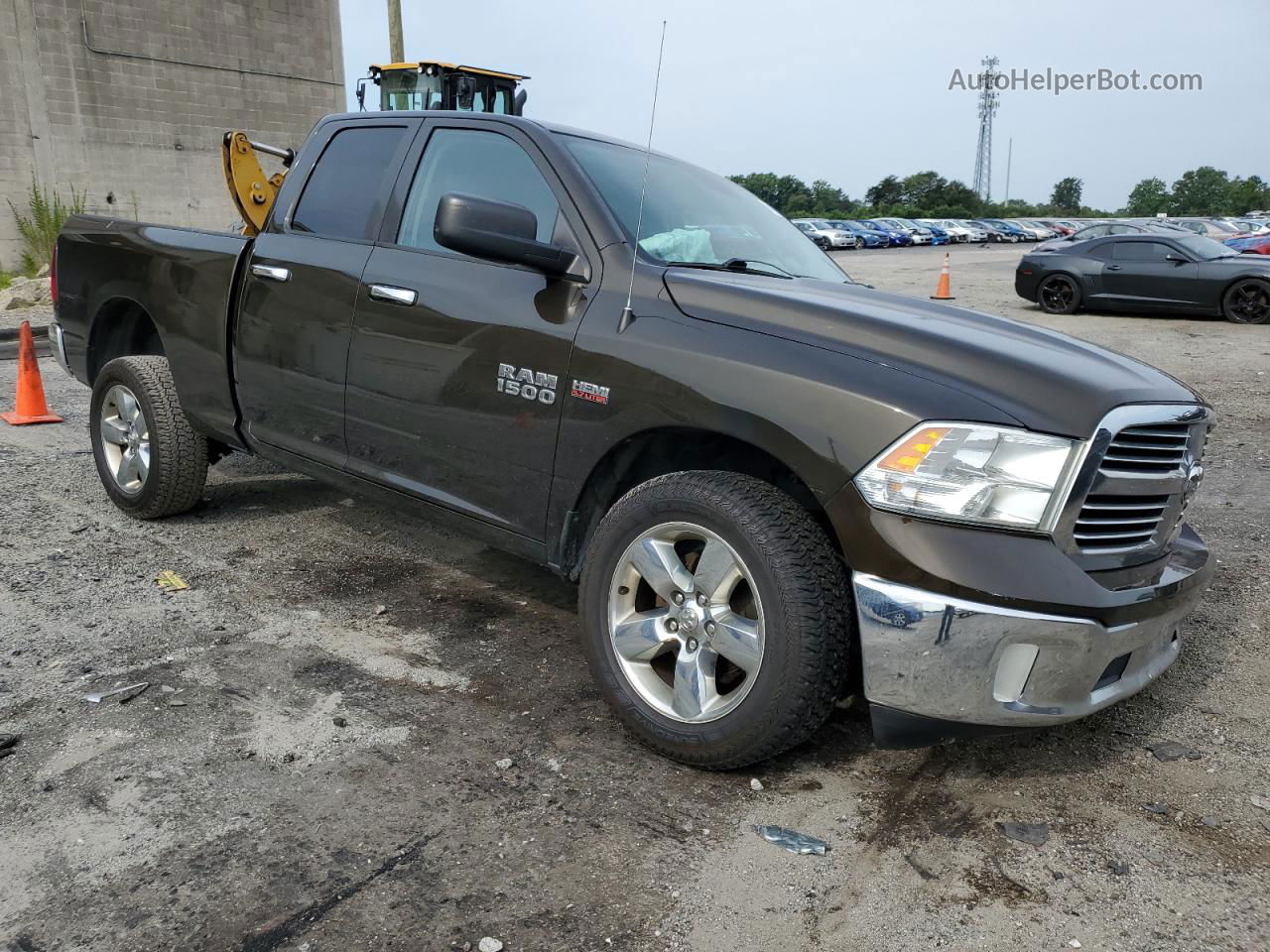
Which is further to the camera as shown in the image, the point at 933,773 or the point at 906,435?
the point at 933,773

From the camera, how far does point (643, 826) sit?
2.76 meters

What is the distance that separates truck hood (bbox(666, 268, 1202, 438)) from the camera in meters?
2.67

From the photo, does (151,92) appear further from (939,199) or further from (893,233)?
(939,199)

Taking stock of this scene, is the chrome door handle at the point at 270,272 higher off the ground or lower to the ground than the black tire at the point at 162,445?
higher

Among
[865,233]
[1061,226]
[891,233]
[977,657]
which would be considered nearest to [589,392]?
[977,657]

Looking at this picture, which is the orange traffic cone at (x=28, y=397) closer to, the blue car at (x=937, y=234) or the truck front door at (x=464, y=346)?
the truck front door at (x=464, y=346)

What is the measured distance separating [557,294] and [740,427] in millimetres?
854

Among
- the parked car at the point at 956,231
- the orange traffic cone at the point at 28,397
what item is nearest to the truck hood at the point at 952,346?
the orange traffic cone at the point at 28,397

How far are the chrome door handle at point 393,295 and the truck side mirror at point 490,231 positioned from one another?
58 centimetres

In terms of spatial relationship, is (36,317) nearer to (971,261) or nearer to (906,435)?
(906,435)

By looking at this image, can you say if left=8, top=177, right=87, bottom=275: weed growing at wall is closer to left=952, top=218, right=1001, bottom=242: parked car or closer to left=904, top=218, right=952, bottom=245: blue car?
left=904, top=218, right=952, bottom=245: blue car

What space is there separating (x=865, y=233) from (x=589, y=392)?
4506 centimetres

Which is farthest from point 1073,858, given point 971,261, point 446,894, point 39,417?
point 971,261

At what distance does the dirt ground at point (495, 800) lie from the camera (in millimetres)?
2383
